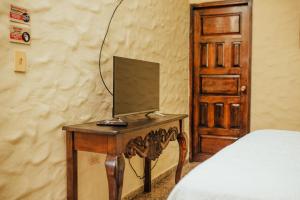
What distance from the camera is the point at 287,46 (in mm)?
3879

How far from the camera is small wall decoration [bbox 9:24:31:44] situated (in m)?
1.66

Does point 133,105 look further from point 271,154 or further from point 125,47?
point 271,154

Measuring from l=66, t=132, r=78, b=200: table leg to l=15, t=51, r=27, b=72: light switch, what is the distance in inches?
20.1

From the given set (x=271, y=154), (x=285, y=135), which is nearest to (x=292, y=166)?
(x=271, y=154)

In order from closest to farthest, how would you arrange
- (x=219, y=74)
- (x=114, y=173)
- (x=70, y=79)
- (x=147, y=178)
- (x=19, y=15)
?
(x=19, y=15)
(x=114, y=173)
(x=70, y=79)
(x=147, y=178)
(x=219, y=74)

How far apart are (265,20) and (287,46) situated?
1.39 ft

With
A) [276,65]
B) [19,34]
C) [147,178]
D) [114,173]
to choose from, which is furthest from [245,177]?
[276,65]

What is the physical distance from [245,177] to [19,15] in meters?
1.41

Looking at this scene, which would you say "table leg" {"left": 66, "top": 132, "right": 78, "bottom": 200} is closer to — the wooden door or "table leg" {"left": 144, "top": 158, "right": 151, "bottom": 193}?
"table leg" {"left": 144, "top": 158, "right": 151, "bottom": 193}

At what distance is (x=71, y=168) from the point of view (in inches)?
79.4

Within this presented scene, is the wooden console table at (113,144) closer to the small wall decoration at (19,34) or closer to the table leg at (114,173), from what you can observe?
the table leg at (114,173)

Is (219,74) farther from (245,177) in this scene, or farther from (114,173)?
(245,177)

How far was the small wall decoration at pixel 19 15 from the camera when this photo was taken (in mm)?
1656

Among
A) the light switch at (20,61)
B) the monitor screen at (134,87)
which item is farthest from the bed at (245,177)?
the light switch at (20,61)
